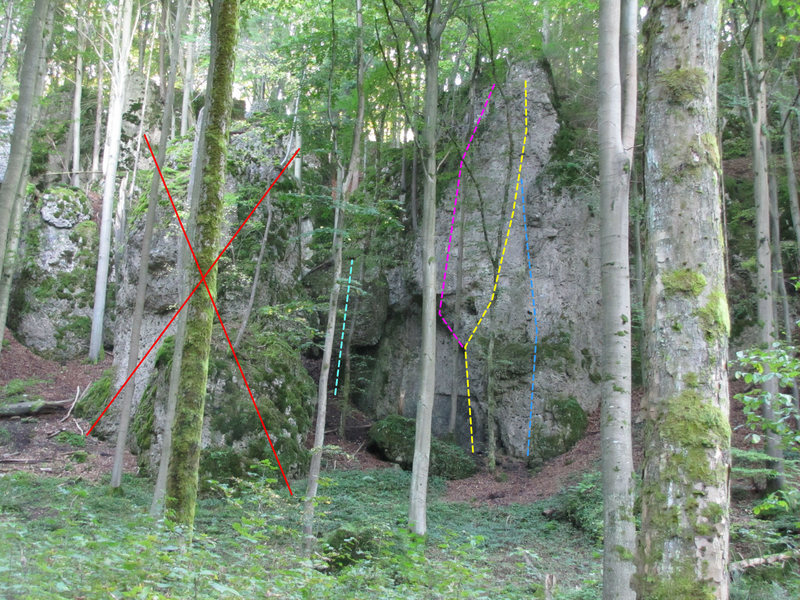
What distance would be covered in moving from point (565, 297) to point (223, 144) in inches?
486

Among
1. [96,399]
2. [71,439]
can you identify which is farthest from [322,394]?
[96,399]

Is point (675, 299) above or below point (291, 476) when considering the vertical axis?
above

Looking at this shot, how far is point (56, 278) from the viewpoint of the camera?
60.2 ft

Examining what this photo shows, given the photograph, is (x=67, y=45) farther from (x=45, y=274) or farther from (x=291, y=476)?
(x=291, y=476)

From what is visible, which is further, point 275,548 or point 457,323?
point 457,323

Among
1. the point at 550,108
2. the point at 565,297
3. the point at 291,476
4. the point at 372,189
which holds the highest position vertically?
the point at 550,108

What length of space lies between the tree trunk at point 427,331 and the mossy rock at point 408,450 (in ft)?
15.8

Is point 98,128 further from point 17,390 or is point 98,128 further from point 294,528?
point 294,528

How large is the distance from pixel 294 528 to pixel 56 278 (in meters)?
14.3

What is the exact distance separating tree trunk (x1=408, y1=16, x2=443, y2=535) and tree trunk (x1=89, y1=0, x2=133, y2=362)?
12.1 meters

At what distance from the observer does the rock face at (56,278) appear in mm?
17609

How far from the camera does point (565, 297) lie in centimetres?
1648

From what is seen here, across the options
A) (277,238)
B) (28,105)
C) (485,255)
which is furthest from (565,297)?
(28,105)

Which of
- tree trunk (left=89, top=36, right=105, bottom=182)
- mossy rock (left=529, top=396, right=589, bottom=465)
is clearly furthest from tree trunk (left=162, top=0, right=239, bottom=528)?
tree trunk (left=89, top=36, right=105, bottom=182)
